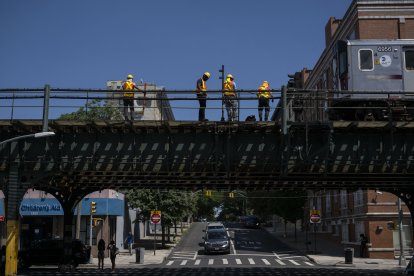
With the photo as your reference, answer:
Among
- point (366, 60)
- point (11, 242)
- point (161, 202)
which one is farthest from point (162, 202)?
point (366, 60)

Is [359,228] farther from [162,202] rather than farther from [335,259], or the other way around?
[162,202]

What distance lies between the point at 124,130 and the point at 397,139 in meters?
10.6

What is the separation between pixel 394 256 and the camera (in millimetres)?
38125

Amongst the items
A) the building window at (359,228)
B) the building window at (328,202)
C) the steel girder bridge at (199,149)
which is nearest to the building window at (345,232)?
the building window at (359,228)

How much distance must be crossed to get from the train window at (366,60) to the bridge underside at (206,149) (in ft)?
14.2

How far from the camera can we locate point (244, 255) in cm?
4094

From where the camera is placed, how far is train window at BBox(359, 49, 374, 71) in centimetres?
2294

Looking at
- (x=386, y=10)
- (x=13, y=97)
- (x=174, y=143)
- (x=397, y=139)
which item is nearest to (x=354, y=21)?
(x=386, y=10)

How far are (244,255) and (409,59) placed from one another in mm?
22868

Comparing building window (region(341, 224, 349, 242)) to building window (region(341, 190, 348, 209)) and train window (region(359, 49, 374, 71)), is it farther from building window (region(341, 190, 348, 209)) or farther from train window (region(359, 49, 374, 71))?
train window (region(359, 49, 374, 71))

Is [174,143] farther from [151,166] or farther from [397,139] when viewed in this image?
[397,139]

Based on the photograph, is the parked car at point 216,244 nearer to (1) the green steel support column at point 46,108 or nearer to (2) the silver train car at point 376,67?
(2) the silver train car at point 376,67

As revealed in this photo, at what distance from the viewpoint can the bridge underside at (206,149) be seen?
64.0 feet

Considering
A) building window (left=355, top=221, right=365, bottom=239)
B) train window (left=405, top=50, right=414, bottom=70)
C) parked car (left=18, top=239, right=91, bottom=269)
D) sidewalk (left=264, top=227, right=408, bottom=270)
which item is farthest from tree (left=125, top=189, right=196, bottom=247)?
train window (left=405, top=50, right=414, bottom=70)
